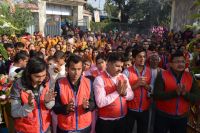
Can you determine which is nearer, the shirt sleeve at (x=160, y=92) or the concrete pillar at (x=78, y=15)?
the shirt sleeve at (x=160, y=92)

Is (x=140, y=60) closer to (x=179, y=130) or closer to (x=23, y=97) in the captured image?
(x=179, y=130)

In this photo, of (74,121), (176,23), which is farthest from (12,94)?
(176,23)

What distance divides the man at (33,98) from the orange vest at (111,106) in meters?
0.80

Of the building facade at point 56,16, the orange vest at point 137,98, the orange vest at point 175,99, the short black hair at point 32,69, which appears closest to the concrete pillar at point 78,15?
the building facade at point 56,16

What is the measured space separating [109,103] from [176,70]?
1.03m

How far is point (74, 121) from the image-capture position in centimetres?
356

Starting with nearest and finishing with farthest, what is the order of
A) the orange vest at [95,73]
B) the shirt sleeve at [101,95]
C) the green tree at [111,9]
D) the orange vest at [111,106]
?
the shirt sleeve at [101,95]
the orange vest at [111,106]
the orange vest at [95,73]
the green tree at [111,9]

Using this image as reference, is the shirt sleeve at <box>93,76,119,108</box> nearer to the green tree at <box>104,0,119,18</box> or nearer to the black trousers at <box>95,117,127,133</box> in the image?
the black trousers at <box>95,117,127,133</box>

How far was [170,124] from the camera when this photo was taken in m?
4.25

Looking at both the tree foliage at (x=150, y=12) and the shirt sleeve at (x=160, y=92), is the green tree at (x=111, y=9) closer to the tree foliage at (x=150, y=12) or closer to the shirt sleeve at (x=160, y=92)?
the tree foliage at (x=150, y=12)

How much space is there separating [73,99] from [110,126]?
0.77 meters

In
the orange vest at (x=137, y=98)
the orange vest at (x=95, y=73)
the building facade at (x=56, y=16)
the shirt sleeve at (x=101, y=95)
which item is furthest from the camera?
the building facade at (x=56, y=16)

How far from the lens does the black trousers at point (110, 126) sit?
399cm

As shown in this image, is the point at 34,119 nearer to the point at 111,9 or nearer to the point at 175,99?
the point at 175,99
